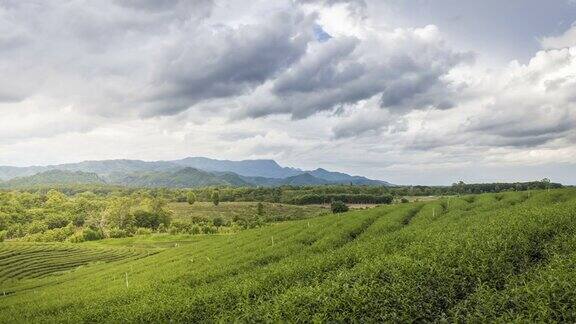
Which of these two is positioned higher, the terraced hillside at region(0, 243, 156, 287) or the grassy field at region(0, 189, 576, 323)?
the grassy field at region(0, 189, 576, 323)

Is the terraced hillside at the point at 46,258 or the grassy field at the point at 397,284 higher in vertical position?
the grassy field at the point at 397,284

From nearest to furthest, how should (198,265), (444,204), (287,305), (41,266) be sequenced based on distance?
(287,305)
(198,265)
(444,204)
(41,266)

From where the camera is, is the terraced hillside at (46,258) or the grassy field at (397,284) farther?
the terraced hillside at (46,258)

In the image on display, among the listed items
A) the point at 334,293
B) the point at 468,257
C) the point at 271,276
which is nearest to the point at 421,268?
the point at 468,257

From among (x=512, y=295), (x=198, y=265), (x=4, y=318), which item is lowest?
(x=4, y=318)

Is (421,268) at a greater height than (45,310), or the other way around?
(421,268)

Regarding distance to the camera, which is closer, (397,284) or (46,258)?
(397,284)

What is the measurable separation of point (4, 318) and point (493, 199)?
88.1 m

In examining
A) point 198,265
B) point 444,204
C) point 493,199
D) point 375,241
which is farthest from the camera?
point 444,204

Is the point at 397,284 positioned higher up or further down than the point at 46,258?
higher up

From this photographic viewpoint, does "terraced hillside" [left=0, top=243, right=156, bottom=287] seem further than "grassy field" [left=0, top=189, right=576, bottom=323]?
Yes

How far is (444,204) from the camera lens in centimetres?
9031

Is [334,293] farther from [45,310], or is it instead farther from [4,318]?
[4,318]

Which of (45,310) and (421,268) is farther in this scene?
(45,310)
